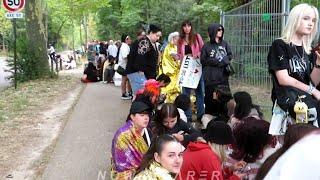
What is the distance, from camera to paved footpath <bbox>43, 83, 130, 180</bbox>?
19.5 feet

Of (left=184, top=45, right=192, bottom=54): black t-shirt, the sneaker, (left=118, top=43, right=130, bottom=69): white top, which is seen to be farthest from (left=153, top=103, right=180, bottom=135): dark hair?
(left=118, top=43, right=130, bottom=69): white top

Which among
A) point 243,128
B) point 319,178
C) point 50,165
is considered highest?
point 319,178

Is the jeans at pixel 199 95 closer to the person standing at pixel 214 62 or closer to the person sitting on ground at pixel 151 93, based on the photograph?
the person standing at pixel 214 62

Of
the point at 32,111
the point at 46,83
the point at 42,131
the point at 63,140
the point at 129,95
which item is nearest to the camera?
the point at 63,140

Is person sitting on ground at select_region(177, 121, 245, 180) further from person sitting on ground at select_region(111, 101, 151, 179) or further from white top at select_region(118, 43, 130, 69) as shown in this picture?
white top at select_region(118, 43, 130, 69)

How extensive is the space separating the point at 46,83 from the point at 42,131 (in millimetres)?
7711

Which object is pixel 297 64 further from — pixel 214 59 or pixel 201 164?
pixel 214 59

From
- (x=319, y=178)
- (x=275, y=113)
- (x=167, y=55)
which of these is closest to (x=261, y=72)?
(x=167, y=55)

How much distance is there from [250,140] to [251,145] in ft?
0.16

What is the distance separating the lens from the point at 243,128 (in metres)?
4.17

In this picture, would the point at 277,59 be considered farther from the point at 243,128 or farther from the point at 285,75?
the point at 243,128

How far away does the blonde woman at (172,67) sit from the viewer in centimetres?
780

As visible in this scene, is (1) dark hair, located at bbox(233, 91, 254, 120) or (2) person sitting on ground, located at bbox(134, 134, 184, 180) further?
(1) dark hair, located at bbox(233, 91, 254, 120)

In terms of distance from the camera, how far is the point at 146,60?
27.0ft
